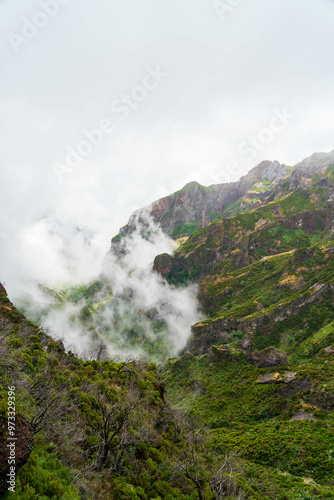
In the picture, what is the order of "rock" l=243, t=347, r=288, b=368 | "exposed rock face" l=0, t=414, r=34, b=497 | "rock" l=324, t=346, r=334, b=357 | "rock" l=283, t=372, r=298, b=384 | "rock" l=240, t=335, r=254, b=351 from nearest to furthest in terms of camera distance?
"exposed rock face" l=0, t=414, r=34, b=497
"rock" l=283, t=372, r=298, b=384
"rock" l=324, t=346, r=334, b=357
"rock" l=243, t=347, r=288, b=368
"rock" l=240, t=335, r=254, b=351

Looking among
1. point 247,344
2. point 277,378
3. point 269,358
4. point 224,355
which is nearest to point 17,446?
point 277,378

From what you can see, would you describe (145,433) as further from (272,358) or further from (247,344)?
(247,344)

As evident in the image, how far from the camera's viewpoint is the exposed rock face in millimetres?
9387

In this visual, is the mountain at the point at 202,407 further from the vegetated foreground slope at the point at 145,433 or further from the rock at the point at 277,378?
the rock at the point at 277,378

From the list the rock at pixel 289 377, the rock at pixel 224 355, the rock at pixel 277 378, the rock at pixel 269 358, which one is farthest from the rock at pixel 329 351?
the rock at pixel 224 355

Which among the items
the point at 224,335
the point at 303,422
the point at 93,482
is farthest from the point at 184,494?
the point at 224,335

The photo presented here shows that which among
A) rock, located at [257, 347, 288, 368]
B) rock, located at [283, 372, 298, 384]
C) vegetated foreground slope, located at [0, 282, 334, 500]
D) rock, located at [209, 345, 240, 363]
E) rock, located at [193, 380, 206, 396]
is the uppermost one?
rock, located at [209, 345, 240, 363]

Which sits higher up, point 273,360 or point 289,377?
point 273,360

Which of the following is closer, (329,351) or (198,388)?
(329,351)

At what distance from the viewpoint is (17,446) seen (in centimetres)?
1030

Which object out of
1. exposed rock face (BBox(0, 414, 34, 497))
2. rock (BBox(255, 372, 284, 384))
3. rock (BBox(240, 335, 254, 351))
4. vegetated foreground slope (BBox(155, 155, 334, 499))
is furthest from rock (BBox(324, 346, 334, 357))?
exposed rock face (BBox(0, 414, 34, 497))

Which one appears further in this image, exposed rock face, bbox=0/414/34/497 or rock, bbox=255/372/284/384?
rock, bbox=255/372/284/384

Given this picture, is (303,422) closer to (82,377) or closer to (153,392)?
(153,392)

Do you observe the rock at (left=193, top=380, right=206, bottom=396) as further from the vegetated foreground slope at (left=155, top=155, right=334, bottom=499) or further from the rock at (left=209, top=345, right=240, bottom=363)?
the rock at (left=209, top=345, right=240, bottom=363)
